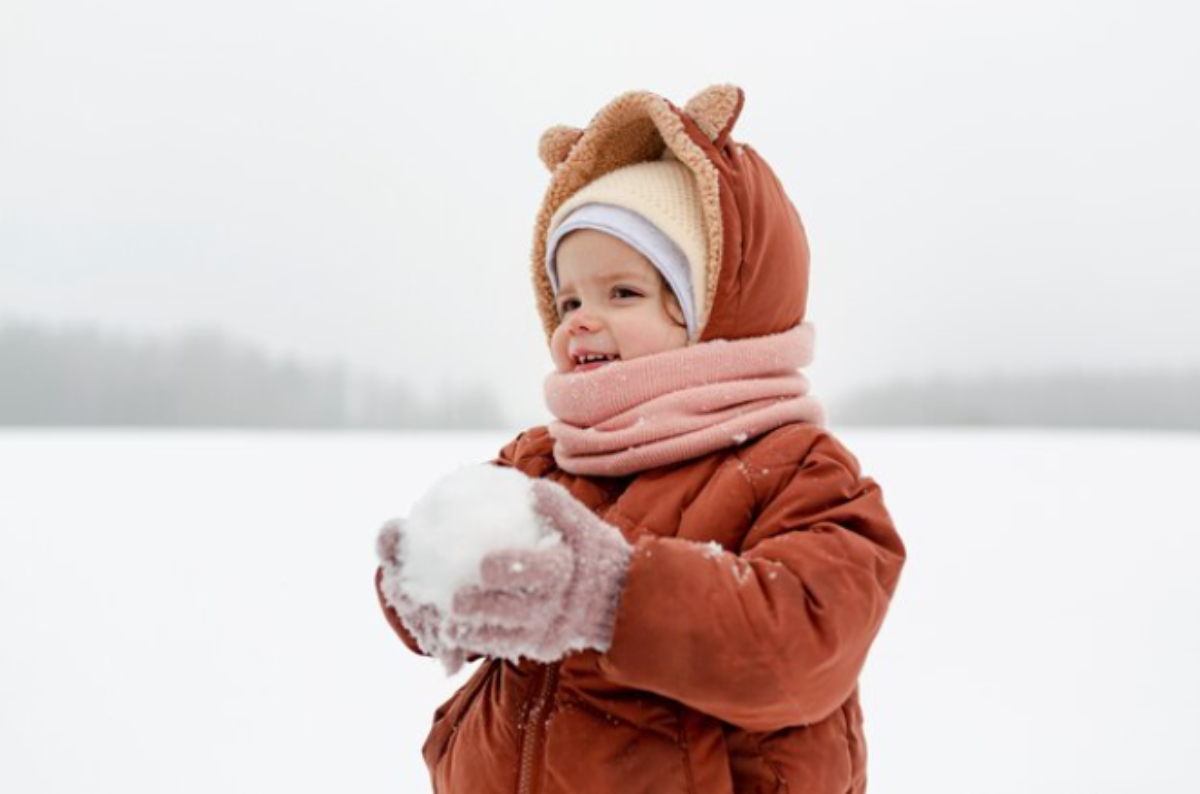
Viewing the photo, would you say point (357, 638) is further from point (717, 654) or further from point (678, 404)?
point (717, 654)

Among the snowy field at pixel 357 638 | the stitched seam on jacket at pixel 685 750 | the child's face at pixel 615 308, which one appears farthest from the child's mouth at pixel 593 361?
the snowy field at pixel 357 638

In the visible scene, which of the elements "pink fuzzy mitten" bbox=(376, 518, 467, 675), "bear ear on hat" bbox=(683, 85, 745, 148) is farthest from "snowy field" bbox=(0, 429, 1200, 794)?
"bear ear on hat" bbox=(683, 85, 745, 148)

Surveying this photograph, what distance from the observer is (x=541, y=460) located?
1.41 m

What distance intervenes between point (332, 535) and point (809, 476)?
3590mm

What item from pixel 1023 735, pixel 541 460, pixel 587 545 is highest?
pixel 541 460

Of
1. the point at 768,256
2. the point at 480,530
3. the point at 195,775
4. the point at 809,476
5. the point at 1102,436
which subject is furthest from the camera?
the point at 1102,436

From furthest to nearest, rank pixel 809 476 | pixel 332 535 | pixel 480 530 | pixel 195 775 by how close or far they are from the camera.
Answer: pixel 332 535 < pixel 195 775 < pixel 809 476 < pixel 480 530

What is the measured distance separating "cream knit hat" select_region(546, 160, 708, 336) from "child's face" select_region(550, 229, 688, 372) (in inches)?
1.6

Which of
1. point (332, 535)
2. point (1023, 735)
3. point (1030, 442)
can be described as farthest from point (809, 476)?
point (1030, 442)

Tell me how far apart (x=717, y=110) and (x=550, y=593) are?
0.74 meters

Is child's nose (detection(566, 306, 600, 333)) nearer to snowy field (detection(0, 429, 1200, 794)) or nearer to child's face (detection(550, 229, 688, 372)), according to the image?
child's face (detection(550, 229, 688, 372))

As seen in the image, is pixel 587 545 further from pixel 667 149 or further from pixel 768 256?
pixel 667 149

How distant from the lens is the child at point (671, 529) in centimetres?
96

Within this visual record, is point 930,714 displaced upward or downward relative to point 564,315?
downward
